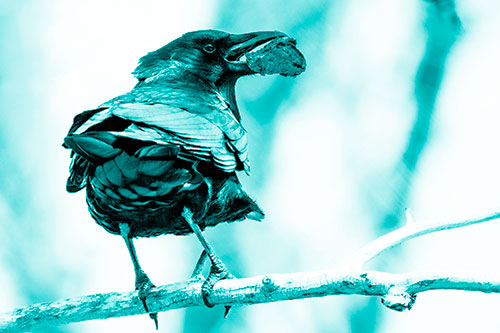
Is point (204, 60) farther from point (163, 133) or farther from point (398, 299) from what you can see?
point (398, 299)

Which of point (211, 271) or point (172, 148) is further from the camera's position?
point (211, 271)

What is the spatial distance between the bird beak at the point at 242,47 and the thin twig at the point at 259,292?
609 mm

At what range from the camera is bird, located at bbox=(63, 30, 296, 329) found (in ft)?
5.00

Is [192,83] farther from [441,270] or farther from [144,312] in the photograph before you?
[441,270]

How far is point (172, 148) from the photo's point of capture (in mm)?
1518

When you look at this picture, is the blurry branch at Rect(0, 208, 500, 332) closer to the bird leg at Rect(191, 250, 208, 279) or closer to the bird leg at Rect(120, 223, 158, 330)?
the bird leg at Rect(120, 223, 158, 330)

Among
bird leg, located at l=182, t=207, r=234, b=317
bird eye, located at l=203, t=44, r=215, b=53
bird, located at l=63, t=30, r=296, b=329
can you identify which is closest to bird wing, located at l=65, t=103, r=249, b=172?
bird, located at l=63, t=30, r=296, b=329

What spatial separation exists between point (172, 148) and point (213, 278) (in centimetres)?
34

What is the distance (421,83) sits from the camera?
120 inches

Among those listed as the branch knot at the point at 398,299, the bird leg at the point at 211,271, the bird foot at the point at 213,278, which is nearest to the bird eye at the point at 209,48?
the bird leg at the point at 211,271

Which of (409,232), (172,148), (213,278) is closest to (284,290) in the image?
(213,278)

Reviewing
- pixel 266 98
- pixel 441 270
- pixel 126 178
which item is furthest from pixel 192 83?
pixel 266 98

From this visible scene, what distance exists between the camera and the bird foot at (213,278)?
1.58m

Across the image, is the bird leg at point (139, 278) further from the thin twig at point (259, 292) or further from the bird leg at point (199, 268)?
the bird leg at point (199, 268)
